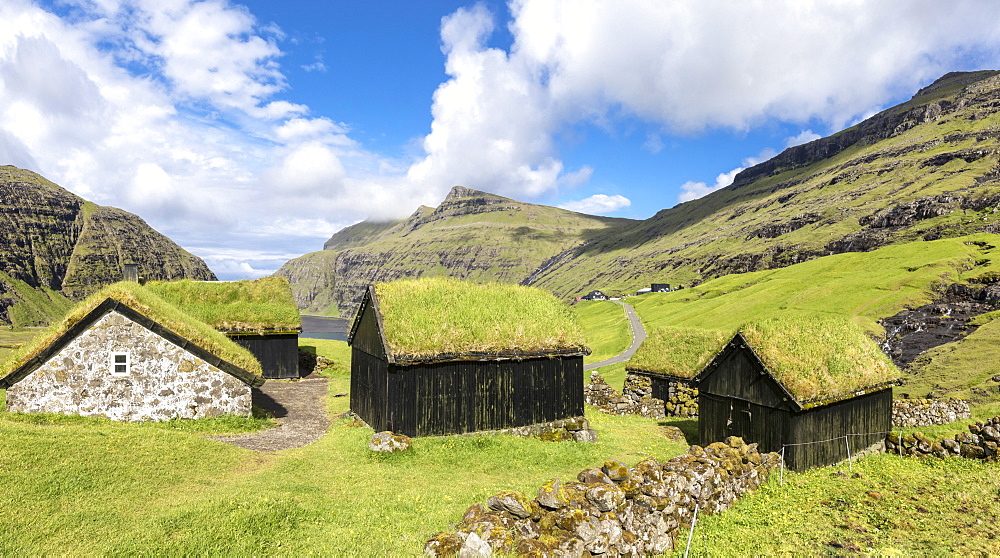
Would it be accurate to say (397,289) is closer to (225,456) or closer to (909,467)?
(225,456)

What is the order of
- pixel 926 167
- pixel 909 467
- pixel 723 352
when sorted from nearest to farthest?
pixel 909 467 < pixel 723 352 < pixel 926 167

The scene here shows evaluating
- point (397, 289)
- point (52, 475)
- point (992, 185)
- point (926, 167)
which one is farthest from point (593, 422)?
point (926, 167)

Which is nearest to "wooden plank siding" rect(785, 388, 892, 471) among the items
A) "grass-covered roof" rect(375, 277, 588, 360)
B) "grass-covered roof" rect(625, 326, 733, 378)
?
"grass-covered roof" rect(625, 326, 733, 378)

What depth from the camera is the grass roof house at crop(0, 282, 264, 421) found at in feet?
62.8

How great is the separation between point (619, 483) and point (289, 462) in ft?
37.1

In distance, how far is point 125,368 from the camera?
20.2 metres

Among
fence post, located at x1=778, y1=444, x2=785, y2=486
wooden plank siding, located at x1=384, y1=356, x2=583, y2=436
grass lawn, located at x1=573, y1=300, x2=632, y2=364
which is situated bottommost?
grass lawn, located at x1=573, y1=300, x2=632, y2=364

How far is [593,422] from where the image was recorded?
28203 mm

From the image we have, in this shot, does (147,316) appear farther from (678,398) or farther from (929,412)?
(929,412)

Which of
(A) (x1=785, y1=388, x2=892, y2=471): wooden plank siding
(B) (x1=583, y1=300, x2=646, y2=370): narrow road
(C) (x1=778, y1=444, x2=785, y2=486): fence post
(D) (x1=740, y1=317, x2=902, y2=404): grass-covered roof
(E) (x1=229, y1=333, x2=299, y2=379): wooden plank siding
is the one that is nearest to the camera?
(C) (x1=778, y1=444, x2=785, y2=486): fence post

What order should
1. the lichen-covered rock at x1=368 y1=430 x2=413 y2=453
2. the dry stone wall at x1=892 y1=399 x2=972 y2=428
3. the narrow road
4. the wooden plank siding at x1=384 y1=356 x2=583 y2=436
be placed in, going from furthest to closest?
the narrow road → the dry stone wall at x1=892 y1=399 x2=972 y2=428 → the wooden plank siding at x1=384 y1=356 x2=583 y2=436 → the lichen-covered rock at x1=368 y1=430 x2=413 y2=453

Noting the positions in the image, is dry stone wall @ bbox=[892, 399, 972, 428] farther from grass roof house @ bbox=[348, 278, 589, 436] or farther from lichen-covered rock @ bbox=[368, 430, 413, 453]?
lichen-covered rock @ bbox=[368, 430, 413, 453]

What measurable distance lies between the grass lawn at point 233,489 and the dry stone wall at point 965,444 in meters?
11.2

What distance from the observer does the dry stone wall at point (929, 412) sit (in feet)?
88.3
